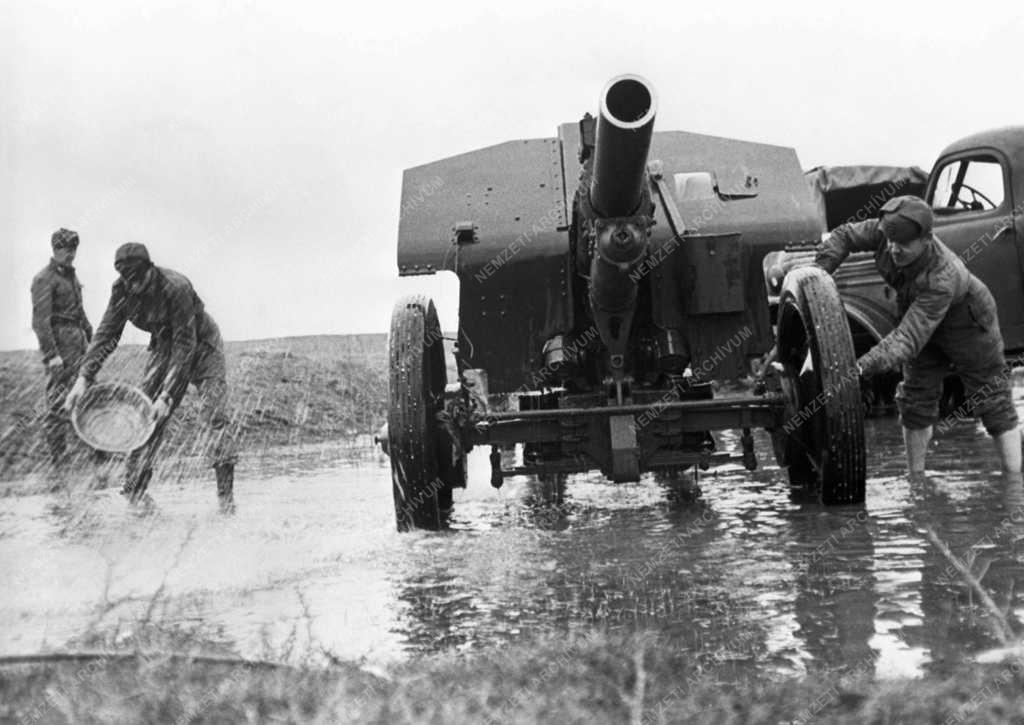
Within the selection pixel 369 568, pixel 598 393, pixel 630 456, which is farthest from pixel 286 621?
pixel 598 393

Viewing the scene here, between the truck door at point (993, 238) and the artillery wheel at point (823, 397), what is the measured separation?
12.2ft

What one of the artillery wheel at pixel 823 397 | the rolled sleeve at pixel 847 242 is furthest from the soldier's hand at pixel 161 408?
the rolled sleeve at pixel 847 242

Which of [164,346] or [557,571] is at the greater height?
[164,346]

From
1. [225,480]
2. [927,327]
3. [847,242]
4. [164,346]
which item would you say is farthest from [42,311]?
[927,327]

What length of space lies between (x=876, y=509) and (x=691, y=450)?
1005mm

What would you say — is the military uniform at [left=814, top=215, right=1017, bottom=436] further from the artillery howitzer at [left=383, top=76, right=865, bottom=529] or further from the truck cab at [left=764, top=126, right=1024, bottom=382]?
the truck cab at [left=764, top=126, right=1024, bottom=382]

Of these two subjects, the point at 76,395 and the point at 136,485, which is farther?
the point at 136,485

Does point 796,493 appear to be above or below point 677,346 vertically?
below

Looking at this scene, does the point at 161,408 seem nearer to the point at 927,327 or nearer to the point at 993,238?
Result: the point at 927,327

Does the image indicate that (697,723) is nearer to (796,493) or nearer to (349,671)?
(349,671)

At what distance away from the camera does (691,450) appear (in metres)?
6.68

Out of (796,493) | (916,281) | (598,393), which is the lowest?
(796,493)

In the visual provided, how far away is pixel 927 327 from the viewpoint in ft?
21.1

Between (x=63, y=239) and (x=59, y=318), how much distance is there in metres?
0.62
